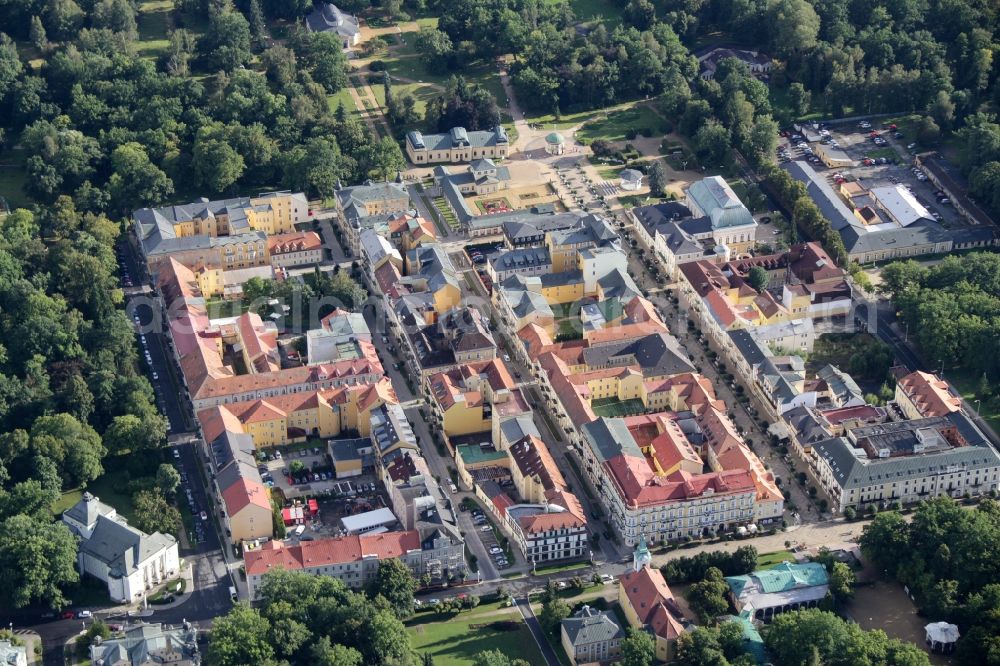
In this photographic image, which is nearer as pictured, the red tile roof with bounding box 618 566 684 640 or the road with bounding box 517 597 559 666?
the red tile roof with bounding box 618 566 684 640

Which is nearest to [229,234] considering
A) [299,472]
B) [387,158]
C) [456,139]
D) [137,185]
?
[137,185]

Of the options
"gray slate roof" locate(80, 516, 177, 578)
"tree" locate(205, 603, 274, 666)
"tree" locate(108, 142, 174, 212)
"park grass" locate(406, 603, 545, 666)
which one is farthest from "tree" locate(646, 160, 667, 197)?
"tree" locate(205, 603, 274, 666)

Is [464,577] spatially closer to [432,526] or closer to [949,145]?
[432,526]

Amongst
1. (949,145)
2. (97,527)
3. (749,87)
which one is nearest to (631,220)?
(749,87)

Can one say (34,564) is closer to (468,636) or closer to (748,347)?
(468,636)

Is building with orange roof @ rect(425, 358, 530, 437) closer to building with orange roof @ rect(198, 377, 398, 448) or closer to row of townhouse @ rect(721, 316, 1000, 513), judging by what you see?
building with orange roof @ rect(198, 377, 398, 448)

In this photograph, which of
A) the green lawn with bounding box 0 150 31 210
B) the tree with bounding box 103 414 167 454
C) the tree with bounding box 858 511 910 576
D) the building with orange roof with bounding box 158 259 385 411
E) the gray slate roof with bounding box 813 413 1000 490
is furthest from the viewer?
the green lawn with bounding box 0 150 31 210

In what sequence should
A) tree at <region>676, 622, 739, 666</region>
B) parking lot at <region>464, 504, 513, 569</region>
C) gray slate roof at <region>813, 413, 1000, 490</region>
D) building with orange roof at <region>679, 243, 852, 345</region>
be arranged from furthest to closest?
building with orange roof at <region>679, 243, 852, 345</region>, gray slate roof at <region>813, 413, 1000, 490</region>, parking lot at <region>464, 504, 513, 569</region>, tree at <region>676, 622, 739, 666</region>
